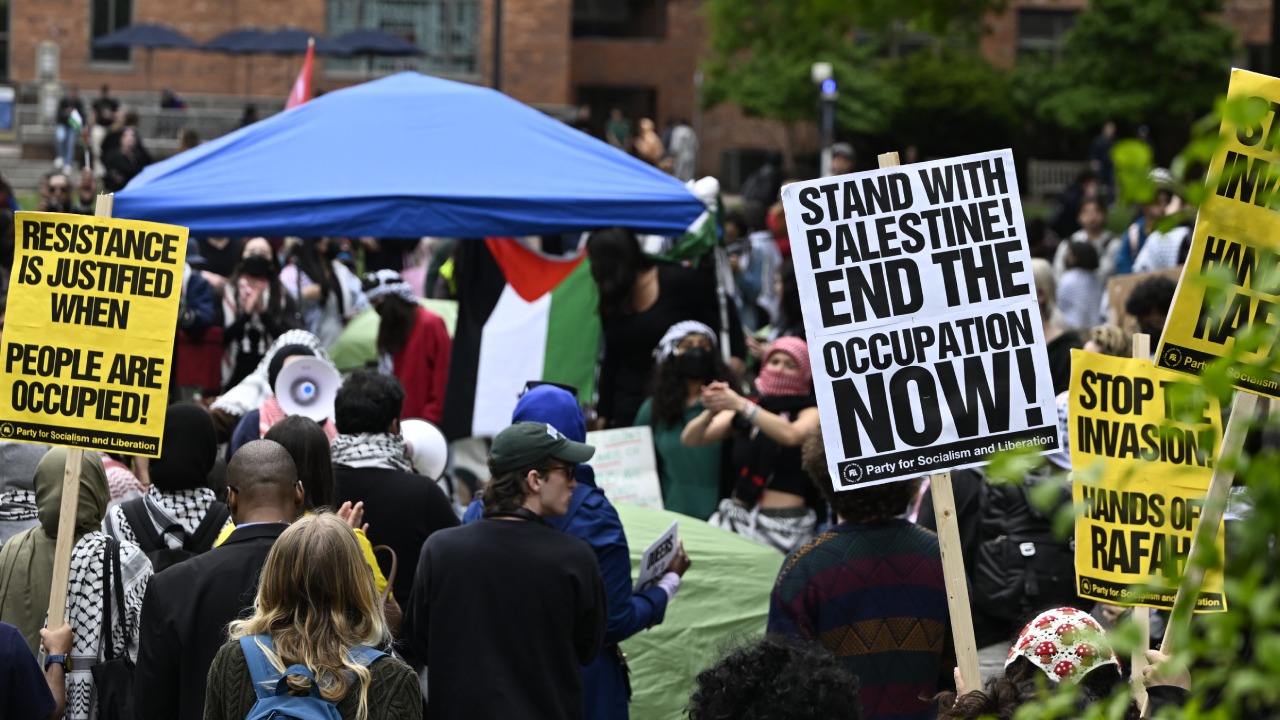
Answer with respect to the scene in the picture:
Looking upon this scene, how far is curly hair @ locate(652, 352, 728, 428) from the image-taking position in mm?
7602

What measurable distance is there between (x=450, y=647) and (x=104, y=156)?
22.2m

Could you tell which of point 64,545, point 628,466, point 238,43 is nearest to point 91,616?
point 64,545

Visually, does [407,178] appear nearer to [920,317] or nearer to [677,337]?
[677,337]

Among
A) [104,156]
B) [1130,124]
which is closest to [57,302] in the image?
[104,156]

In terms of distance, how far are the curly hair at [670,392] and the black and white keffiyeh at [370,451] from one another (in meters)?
2.02

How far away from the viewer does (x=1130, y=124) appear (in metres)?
41.5

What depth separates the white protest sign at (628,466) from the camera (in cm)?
754

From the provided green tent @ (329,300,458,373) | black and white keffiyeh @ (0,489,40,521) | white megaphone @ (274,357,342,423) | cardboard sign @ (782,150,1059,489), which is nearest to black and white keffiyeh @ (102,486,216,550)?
black and white keffiyeh @ (0,489,40,521)

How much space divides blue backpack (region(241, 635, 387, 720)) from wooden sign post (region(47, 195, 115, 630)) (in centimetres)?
114

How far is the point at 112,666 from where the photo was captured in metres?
4.73

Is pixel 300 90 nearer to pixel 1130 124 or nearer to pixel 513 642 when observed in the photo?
pixel 513 642

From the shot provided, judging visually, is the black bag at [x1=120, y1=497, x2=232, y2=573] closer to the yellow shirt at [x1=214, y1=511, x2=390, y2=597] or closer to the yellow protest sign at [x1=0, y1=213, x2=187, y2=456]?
the yellow shirt at [x1=214, y1=511, x2=390, y2=597]

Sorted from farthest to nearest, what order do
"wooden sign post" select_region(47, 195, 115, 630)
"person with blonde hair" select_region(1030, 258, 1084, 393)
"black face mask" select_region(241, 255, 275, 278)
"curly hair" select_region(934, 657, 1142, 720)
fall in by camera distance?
"black face mask" select_region(241, 255, 275, 278) → "person with blonde hair" select_region(1030, 258, 1084, 393) → "wooden sign post" select_region(47, 195, 115, 630) → "curly hair" select_region(934, 657, 1142, 720)

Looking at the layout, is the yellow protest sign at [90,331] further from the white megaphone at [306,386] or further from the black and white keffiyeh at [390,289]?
the black and white keffiyeh at [390,289]
